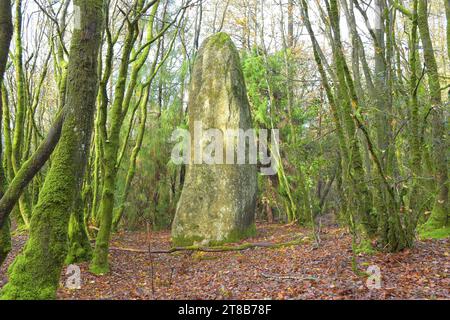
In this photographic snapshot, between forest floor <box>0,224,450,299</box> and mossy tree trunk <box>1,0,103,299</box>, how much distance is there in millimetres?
1348

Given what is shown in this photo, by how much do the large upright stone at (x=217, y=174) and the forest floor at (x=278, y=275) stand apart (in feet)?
3.73

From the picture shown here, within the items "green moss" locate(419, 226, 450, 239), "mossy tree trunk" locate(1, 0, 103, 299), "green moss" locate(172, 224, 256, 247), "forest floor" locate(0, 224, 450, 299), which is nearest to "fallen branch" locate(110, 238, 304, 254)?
"forest floor" locate(0, 224, 450, 299)

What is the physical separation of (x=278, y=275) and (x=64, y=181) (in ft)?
10.9

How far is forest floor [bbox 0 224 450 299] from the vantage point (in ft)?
15.4

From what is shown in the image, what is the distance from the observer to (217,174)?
379 inches

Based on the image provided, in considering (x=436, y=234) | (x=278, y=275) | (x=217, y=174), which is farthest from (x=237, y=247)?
(x=436, y=234)

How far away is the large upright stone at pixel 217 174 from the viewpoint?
939 cm

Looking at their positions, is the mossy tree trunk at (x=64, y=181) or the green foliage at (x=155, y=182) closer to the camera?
the mossy tree trunk at (x=64, y=181)

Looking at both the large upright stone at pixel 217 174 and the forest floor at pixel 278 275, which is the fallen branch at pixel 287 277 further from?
the large upright stone at pixel 217 174

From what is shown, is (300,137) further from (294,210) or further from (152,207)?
(152,207)

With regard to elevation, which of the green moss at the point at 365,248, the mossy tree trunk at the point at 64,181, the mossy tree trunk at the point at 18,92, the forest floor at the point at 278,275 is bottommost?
the forest floor at the point at 278,275

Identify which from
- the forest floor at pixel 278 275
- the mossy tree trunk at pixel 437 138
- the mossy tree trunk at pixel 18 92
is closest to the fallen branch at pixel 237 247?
the forest floor at pixel 278 275

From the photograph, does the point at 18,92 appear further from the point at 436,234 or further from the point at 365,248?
the point at 436,234

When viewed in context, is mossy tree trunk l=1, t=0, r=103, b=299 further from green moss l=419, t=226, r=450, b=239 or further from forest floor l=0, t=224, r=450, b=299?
green moss l=419, t=226, r=450, b=239
